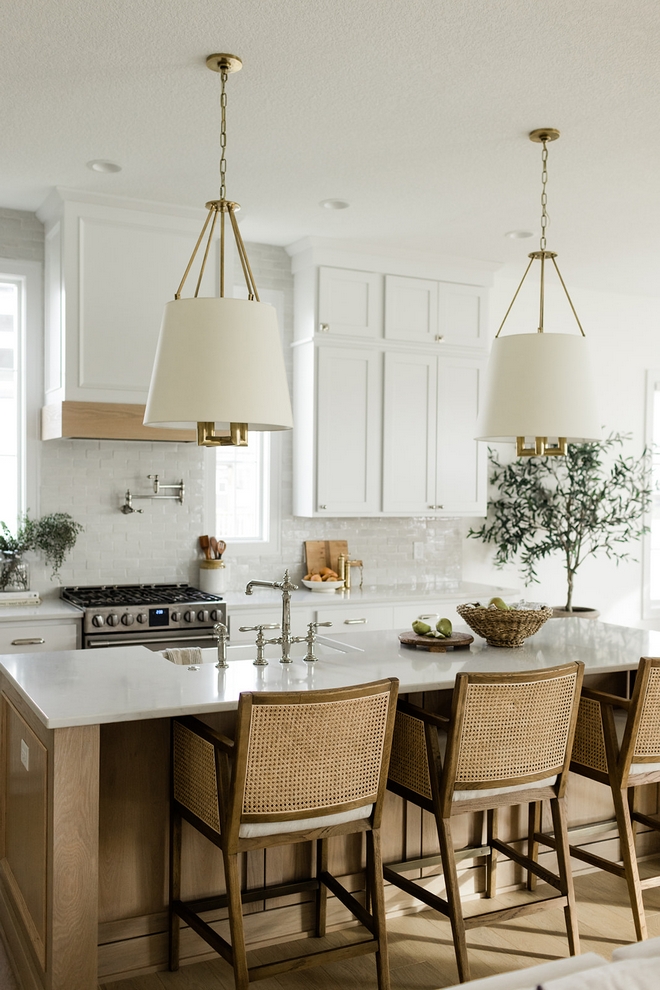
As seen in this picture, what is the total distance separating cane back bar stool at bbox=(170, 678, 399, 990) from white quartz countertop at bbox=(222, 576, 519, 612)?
2.21 meters

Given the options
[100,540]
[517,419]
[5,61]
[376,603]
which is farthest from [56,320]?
[517,419]

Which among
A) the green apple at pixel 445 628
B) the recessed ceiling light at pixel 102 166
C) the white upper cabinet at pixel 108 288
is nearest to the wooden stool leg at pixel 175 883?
the green apple at pixel 445 628

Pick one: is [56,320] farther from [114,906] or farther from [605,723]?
[605,723]

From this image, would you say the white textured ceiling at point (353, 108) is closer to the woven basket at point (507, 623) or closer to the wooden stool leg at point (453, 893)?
the woven basket at point (507, 623)

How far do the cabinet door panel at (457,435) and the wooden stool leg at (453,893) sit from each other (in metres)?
3.21

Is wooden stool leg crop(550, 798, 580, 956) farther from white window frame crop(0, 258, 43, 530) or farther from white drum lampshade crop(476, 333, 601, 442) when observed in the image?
white window frame crop(0, 258, 43, 530)

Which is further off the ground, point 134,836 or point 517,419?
point 517,419

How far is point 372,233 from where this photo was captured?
517 cm

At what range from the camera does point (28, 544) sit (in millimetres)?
4770

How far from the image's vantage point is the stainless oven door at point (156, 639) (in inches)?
174

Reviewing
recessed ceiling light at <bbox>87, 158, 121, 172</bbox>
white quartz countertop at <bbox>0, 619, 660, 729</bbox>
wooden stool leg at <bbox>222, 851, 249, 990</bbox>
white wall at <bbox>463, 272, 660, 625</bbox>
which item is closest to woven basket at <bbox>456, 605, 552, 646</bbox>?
white quartz countertop at <bbox>0, 619, 660, 729</bbox>

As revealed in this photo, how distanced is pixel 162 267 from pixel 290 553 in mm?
1926

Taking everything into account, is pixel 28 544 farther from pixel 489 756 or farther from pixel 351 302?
pixel 489 756

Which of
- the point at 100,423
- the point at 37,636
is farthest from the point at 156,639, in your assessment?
the point at 100,423
